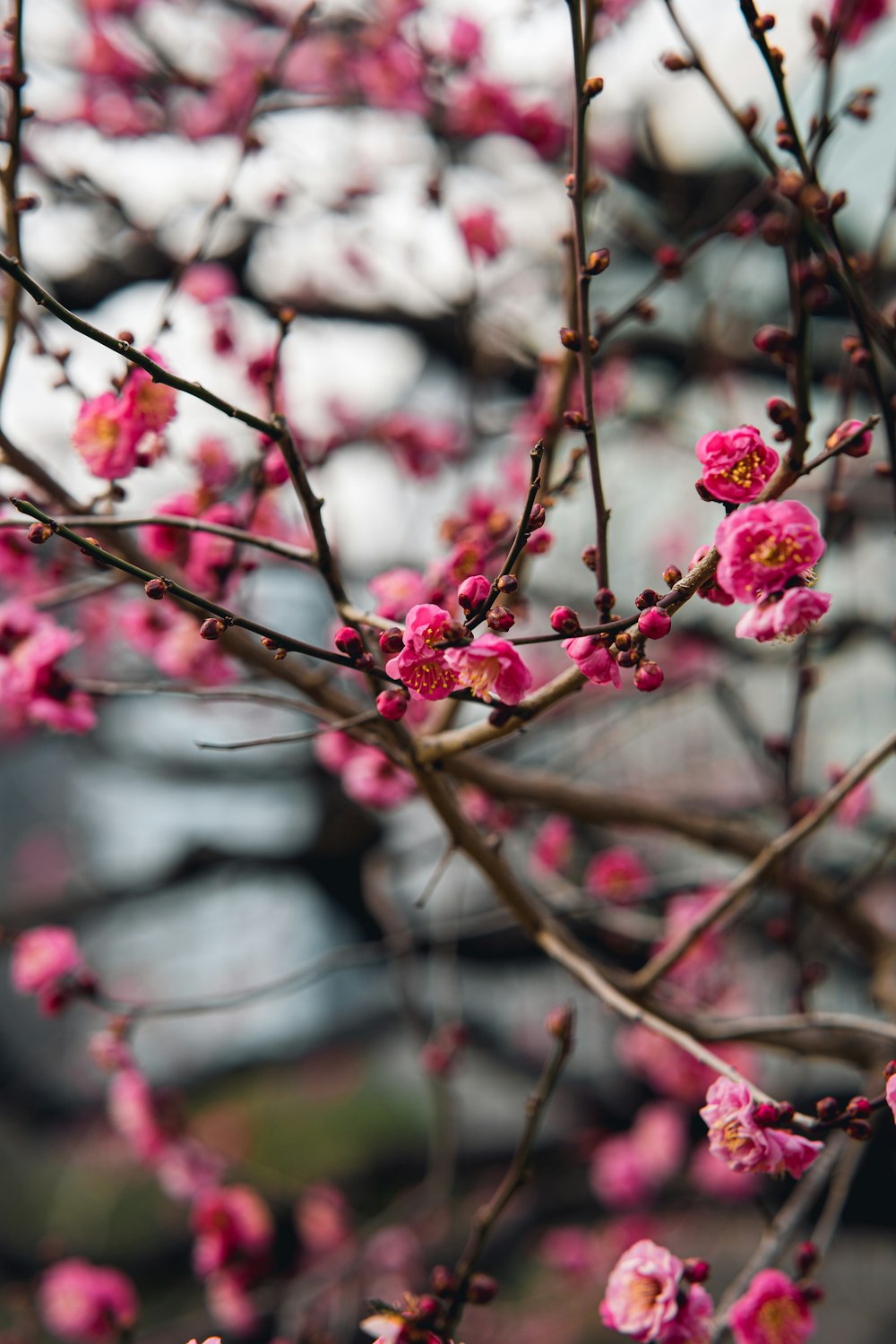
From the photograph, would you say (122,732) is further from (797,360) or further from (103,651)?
(797,360)

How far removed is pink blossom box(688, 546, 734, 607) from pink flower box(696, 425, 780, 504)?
0.17 feet

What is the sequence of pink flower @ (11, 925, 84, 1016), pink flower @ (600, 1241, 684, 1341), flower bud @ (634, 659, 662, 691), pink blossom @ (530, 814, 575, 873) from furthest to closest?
pink blossom @ (530, 814, 575, 873) < pink flower @ (11, 925, 84, 1016) < pink flower @ (600, 1241, 684, 1341) < flower bud @ (634, 659, 662, 691)

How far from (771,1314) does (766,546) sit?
0.91 m

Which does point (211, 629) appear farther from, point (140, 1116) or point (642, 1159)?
point (642, 1159)

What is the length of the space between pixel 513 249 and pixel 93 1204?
673 centimetres

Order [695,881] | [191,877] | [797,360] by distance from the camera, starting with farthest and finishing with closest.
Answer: [191,877]
[695,881]
[797,360]

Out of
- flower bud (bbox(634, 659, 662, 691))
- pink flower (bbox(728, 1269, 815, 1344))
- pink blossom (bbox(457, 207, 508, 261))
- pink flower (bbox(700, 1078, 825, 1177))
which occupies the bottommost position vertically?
pink flower (bbox(728, 1269, 815, 1344))

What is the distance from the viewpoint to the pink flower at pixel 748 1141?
0.87 m

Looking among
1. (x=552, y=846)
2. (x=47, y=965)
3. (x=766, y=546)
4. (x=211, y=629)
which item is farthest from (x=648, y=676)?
(x=552, y=846)

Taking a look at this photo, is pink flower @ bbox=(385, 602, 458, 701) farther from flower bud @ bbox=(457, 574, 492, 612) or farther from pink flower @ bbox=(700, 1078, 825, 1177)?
pink flower @ bbox=(700, 1078, 825, 1177)

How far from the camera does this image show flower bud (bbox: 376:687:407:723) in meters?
0.90

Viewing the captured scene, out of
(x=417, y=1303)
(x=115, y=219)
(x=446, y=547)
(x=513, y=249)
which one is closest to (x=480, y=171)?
(x=513, y=249)

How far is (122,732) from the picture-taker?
3.73 metres

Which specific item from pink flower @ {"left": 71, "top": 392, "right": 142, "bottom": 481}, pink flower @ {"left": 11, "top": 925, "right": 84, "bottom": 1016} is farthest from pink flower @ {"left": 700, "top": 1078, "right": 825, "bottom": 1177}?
pink flower @ {"left": 11, "top": 925, "right": 84, "bottom": 1016}
